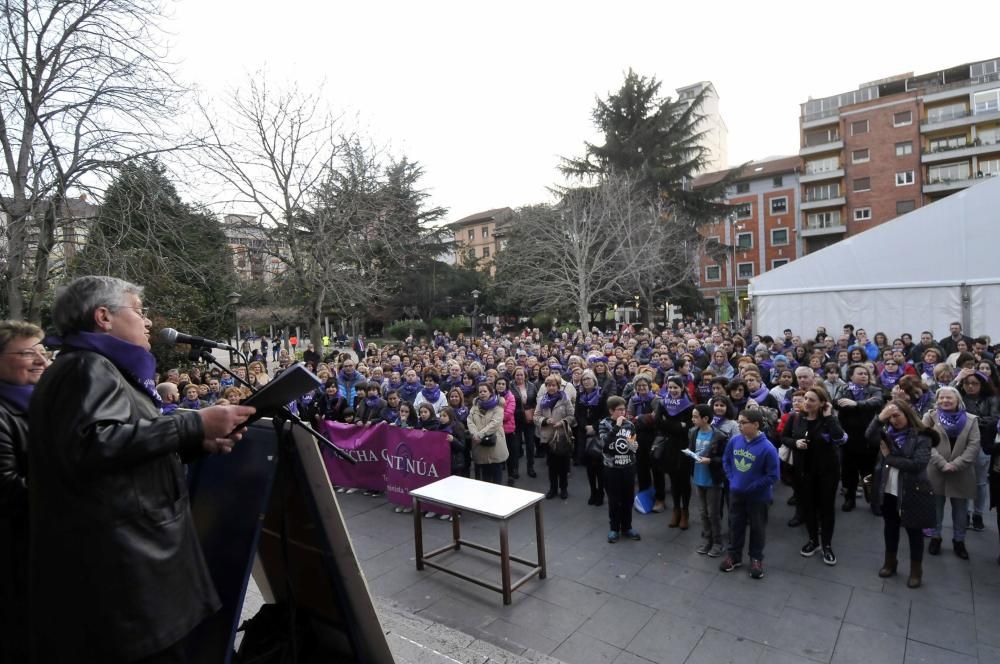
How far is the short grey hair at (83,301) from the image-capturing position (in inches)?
74.8

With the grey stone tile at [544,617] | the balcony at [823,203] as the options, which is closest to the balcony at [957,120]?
the balcony at [823,203]

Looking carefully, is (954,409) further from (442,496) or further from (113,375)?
(113,375)

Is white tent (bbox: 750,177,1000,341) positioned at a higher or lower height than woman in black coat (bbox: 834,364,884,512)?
higher

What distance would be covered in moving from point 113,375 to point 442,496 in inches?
149

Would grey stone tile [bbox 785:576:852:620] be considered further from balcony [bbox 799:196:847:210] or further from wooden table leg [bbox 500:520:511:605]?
balcony [bbox 799:196:847:210]

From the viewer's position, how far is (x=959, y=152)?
46938 millimetres

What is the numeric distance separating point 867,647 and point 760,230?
59483 millimetres

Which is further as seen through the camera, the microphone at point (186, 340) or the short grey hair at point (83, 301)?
the microphone at point (186, 340)

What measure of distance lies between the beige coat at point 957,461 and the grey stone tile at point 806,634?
6.85 feet

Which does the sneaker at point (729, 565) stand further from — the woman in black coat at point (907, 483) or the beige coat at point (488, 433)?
the beige coat at point (488, 433)

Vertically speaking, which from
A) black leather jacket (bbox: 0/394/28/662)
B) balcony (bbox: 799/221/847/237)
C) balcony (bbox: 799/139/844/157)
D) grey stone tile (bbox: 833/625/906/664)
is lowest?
grey stone tile (bbox: 833/625/906/664)

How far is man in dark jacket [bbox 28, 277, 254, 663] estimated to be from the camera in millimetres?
1700

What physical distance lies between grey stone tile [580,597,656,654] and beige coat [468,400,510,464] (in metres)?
2.97

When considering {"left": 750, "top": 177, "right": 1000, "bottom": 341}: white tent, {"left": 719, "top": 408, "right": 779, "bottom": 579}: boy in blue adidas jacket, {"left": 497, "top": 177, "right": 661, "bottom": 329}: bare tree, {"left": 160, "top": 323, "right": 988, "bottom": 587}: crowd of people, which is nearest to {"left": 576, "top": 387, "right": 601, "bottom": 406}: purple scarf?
{"left": 160, "top": 323, "right": 988, "bottom": 587}: crowd of people
